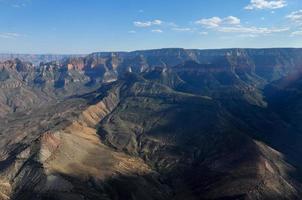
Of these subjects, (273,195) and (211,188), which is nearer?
(273,195)

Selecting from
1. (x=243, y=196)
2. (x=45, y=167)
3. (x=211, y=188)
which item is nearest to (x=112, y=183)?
(x=45, y=167)

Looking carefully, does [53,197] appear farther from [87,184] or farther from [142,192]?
[142,192]

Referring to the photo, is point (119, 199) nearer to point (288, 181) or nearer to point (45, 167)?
point (45, 167)

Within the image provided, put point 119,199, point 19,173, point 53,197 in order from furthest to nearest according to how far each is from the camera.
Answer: point 19,173
point 119,199
point 53,197

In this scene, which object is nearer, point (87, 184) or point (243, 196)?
point (243, 196)

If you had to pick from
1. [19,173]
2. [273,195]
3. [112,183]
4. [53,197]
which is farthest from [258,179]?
[19,173]

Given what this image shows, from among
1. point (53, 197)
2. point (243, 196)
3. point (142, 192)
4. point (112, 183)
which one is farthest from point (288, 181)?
point (53, 197)

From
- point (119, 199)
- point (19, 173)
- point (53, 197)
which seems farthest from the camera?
point (19, 173)
